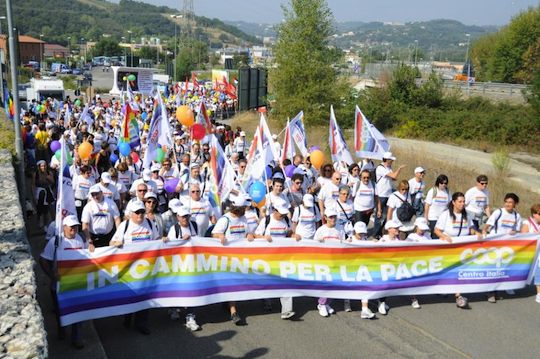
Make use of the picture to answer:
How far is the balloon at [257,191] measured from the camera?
869 cm

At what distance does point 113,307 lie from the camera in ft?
21.2

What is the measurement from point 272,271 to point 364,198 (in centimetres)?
314

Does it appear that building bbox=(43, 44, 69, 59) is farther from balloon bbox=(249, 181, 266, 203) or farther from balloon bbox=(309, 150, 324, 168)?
balloon bbox=(249, 181, 266, 203)

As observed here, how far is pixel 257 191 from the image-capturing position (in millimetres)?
8727

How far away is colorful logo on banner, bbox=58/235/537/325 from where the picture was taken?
Answer: 6367mm

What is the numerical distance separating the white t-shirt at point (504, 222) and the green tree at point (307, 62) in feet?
44.7

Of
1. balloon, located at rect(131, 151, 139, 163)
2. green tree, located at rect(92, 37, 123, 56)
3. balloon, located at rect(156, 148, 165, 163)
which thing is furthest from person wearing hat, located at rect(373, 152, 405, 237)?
green tree, located at rect(92, 37, 123, 56)

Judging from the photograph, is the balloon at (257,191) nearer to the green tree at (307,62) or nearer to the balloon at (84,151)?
the balloon at (84,151)

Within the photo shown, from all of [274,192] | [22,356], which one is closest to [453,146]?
[274,192]

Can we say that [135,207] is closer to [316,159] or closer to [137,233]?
[137,233]

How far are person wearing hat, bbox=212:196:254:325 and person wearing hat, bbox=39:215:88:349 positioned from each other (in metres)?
1.67

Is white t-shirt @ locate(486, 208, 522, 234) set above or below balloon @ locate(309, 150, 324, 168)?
below

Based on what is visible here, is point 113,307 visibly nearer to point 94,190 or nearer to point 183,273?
point 183,273

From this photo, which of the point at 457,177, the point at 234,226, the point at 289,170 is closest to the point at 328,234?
the point at 234,226
